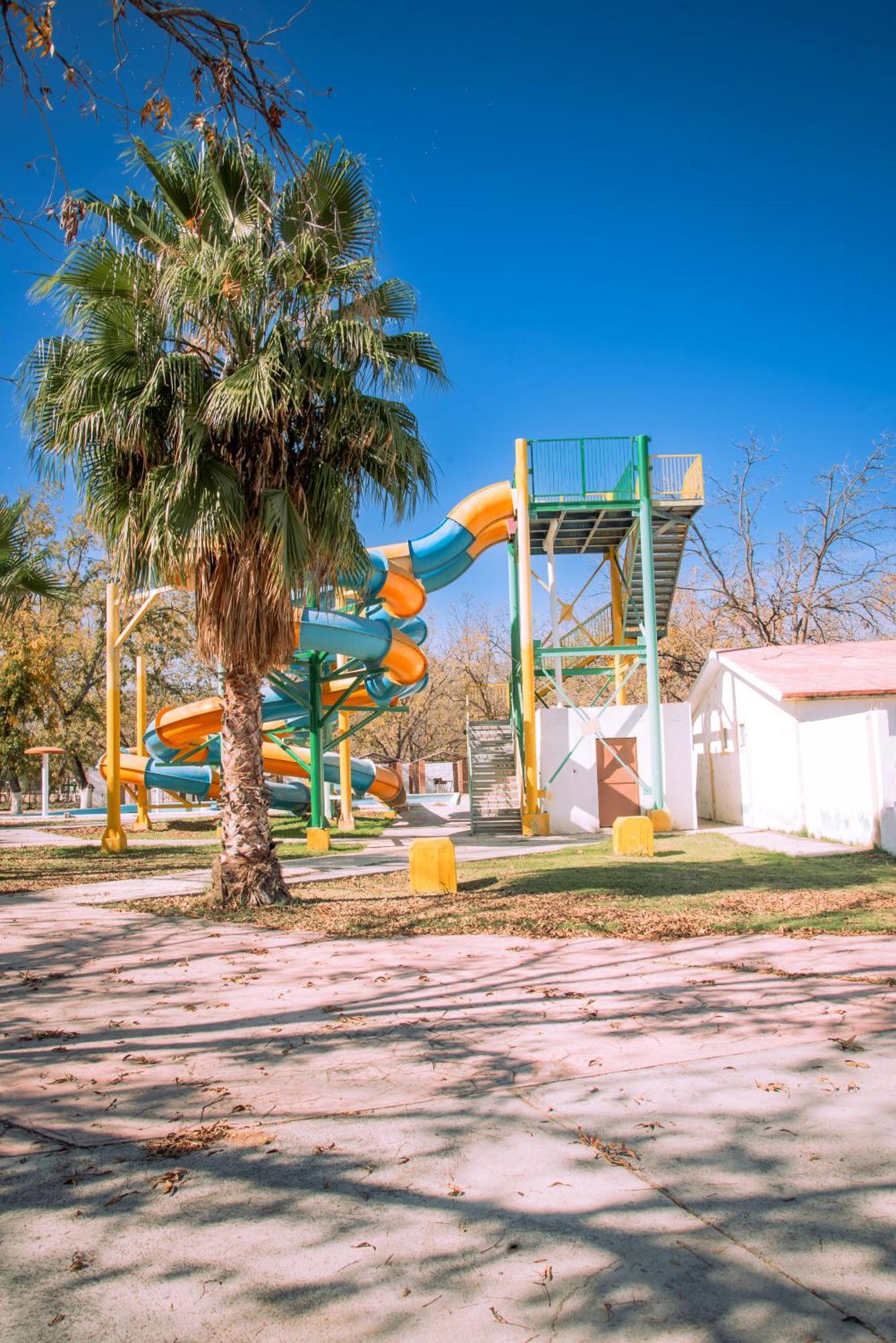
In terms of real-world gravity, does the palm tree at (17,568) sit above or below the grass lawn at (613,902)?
above

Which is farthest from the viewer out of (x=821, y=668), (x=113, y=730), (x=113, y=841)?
(x=821, y=668)

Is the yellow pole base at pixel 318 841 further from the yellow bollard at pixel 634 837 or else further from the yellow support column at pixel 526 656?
the yellow bollard at pixel 634 837

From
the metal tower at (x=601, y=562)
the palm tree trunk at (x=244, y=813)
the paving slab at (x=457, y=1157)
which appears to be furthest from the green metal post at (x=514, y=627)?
the paving slab at (x=457, y=1157)

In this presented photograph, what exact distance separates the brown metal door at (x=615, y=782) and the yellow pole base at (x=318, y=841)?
7277mm

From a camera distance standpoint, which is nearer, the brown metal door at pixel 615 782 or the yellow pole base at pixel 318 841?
the yellow pole base at pixel 318 841

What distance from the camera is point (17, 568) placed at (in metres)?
14.7

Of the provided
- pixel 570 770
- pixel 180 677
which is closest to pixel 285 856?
pixel 570 770

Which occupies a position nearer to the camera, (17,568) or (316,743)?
(17,568)

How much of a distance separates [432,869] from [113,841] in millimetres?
10089

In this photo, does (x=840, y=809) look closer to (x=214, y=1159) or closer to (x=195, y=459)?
(x=195, y=459)

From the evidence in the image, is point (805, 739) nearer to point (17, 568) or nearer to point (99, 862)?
point (99, 862)

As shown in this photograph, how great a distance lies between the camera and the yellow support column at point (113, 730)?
1877cm

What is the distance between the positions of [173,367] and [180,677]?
1468 inches

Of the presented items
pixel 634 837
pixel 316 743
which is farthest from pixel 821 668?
pixel 316 743
